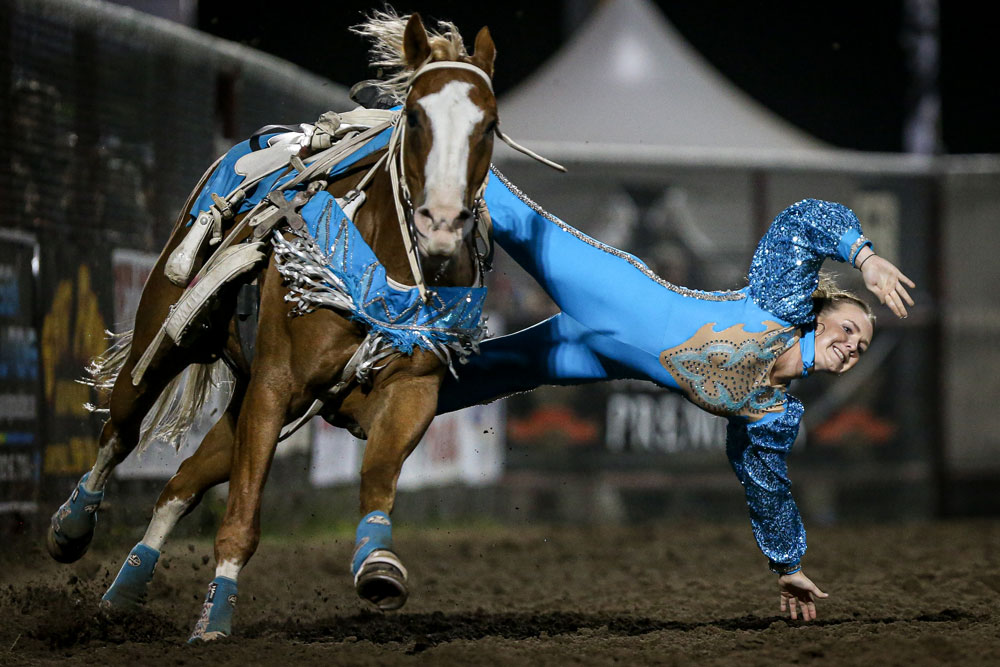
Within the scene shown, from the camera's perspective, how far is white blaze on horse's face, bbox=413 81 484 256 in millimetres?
3084

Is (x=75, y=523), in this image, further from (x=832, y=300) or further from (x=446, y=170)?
(x=832, y=300)

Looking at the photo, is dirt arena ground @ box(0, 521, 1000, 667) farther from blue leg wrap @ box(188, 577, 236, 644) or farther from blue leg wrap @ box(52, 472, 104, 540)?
blue leg wrap @ box(52, 472, 104, 540)

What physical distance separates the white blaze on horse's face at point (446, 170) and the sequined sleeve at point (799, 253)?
45.6 inches

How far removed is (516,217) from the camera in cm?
411

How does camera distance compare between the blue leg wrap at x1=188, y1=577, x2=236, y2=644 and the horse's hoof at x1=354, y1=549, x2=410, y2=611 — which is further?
the blue leg wrap at x1=188, y1=577, x2=236, y2=644

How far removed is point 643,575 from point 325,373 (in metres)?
2.75

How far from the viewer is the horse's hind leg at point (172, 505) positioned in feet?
13.5

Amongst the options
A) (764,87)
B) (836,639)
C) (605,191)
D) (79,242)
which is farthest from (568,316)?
(764,87)

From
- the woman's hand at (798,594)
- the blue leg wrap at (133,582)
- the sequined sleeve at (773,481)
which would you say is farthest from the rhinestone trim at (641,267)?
the blue leg wrap at (133,582)

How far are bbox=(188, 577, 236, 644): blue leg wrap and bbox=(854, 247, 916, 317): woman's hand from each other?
6.07ft

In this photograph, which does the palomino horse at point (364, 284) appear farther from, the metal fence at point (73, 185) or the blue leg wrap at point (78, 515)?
the metal fence at point (73, 185)

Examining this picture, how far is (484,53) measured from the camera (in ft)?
11.4

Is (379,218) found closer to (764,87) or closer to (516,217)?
(516,217)

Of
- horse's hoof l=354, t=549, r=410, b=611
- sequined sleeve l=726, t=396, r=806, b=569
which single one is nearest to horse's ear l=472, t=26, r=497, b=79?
horse's hoof l=354, t=549, r=410, b=611
